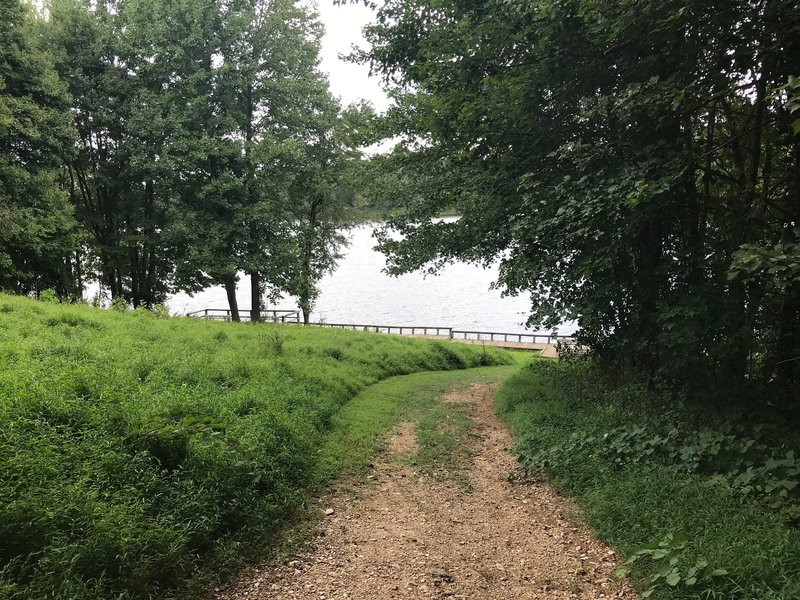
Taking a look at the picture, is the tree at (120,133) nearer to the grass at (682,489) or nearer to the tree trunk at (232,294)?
the tree trunk at (232,294)

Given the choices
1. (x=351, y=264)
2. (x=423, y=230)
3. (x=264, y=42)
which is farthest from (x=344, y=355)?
(x=351, y=264)

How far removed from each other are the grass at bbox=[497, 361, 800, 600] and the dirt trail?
322 mm

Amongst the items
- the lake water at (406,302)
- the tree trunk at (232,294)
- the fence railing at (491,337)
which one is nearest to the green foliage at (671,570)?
the tree trunk at (232,294)

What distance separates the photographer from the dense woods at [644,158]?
4.79 meters

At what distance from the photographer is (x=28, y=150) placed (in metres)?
16.7

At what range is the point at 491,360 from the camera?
2019 centimetres

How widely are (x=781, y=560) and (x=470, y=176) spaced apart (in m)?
7.53

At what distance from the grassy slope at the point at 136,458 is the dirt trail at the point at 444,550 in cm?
58

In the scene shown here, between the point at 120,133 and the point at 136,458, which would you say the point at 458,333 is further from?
the point at 136,458

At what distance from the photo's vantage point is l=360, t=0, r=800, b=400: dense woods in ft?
15.7

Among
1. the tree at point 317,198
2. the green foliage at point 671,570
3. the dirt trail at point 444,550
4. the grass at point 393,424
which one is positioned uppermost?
the tree at point 317,198

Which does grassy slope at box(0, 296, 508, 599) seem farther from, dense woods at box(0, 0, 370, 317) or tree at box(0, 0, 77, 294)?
dense woods at box(0, 0, 370, 317)

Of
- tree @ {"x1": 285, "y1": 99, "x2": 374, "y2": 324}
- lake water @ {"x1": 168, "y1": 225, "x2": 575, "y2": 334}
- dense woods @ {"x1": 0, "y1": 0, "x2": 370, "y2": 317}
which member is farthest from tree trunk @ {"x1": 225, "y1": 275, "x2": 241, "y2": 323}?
lake water @ {"x1": 168, "y1": 225, "x2": 575, "y2": 334}

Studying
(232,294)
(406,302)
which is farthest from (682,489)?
(406,302)
